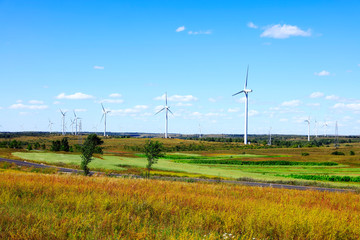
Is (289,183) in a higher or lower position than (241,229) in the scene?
lower

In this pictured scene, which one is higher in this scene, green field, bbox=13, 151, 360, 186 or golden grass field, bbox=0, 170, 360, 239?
golden grass field, bbox=0, 170, 360, 239

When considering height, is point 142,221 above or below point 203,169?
above

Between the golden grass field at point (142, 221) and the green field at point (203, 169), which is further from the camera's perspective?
the green field at point (203, 169)

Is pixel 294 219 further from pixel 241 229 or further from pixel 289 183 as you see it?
pixel 289 183

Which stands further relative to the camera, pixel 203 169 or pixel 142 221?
pixel 203 169

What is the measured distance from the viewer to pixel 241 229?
9188 millimetres

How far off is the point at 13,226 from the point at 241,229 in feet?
19.1

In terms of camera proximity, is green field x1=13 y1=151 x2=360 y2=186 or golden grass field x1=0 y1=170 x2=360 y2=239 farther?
green field x1=13 y1=151 x2=360 y2=186

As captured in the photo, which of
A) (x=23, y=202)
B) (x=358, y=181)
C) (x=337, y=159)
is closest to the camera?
(x=23, y=202)

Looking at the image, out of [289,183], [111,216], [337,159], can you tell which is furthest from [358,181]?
[111,216]

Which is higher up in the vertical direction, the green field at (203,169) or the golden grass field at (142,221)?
the golden grass field at (142,221)

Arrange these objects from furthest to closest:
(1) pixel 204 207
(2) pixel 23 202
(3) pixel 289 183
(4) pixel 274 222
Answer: (3) pixel 289 183
(1) pixel 204 207
(2) pixel 23 202
(4) pixel 274 222

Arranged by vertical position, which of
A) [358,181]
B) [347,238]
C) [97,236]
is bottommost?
[358,181]

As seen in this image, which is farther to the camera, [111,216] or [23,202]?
[23,202]
